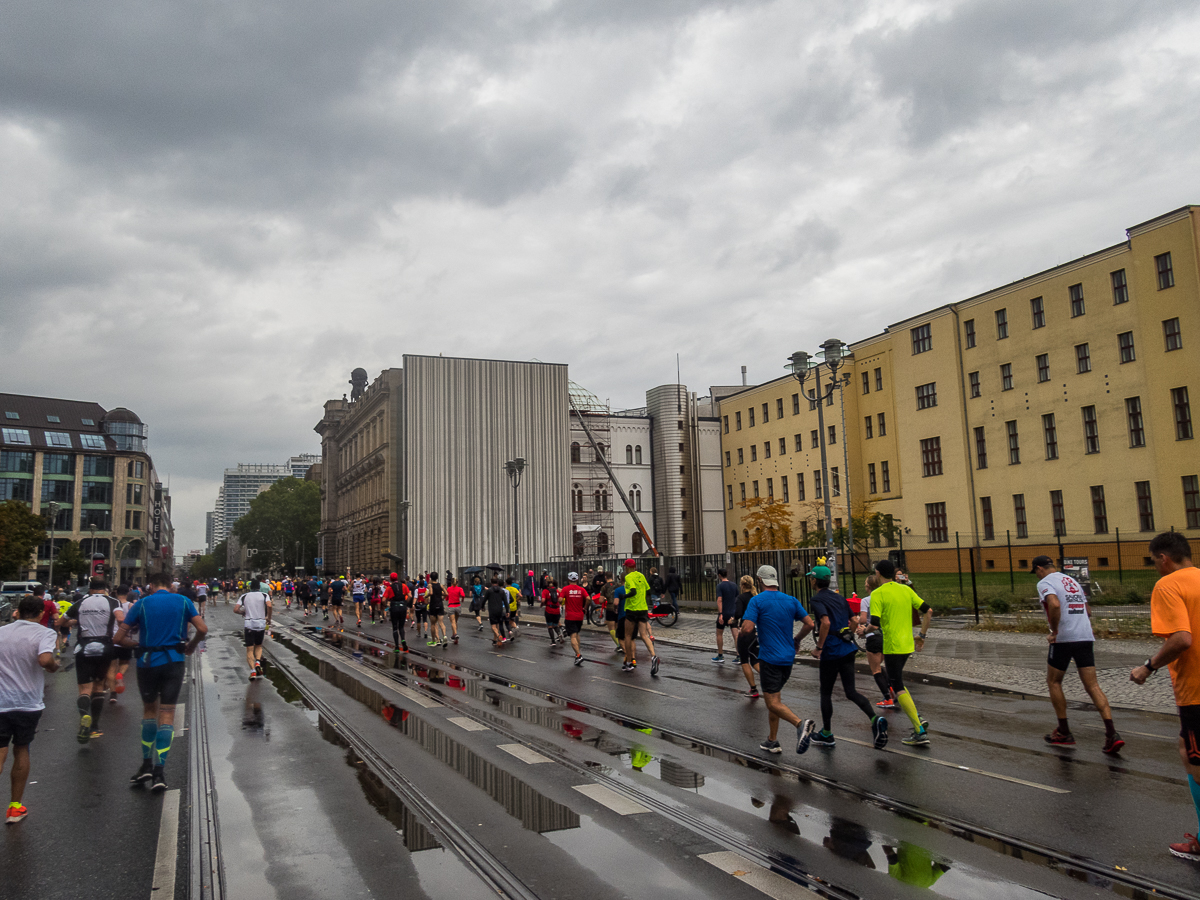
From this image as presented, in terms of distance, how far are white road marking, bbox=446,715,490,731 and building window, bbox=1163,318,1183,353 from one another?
4080cm

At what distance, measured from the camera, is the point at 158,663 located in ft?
26.4

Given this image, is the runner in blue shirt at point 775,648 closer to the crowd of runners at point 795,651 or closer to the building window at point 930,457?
the crowd of runners at point 795,651

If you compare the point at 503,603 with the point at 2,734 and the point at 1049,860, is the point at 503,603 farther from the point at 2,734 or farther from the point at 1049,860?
the point at 1049,860

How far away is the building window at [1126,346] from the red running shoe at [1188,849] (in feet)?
141

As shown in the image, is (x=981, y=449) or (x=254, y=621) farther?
(x=981, y=449)

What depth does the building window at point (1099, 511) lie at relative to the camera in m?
43.1

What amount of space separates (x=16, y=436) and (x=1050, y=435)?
103 metres

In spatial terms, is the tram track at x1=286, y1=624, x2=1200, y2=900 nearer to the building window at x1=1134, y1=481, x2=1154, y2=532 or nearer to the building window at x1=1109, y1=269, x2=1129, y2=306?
the building window at x1=1134, y1=481, x2=1154, y2=532

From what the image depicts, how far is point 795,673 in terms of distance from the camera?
52.0ft

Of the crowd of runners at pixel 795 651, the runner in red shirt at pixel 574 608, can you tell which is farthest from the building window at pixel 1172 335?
the crowd of runners at pixel 795 651

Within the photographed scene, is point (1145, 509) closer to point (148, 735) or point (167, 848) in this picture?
point (148, 735)

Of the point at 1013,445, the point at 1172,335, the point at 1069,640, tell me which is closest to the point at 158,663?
the point at 1069,640

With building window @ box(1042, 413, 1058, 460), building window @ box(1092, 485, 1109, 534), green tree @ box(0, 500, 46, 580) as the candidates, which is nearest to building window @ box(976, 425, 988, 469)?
building window @ box(1042, 413, 1058, 460)

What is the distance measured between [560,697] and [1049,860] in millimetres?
8275
